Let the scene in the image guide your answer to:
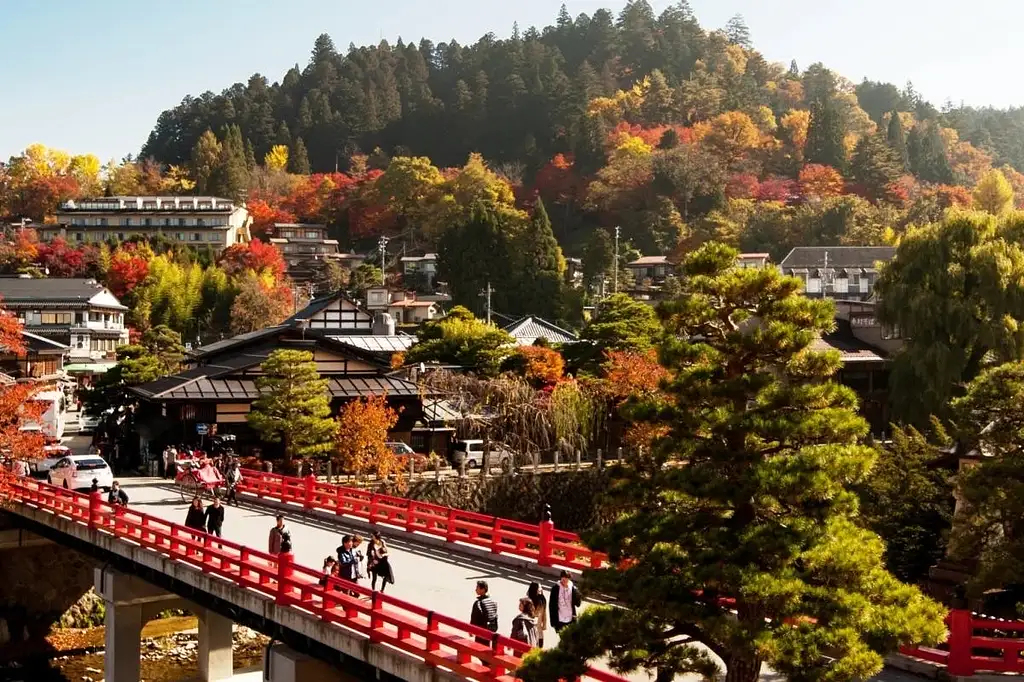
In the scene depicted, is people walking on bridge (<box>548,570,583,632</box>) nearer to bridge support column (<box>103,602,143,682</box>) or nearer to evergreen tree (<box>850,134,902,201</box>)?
bridge support column (<box>103,602,143,682</box>)

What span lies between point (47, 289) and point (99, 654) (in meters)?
47.8

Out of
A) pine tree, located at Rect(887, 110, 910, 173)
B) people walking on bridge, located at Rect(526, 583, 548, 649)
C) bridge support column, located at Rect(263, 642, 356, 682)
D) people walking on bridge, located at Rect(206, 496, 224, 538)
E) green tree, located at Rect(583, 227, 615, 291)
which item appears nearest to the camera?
people walking on bridge, located at Rect(526, 583, 548, 649)

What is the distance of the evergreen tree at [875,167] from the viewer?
338ft

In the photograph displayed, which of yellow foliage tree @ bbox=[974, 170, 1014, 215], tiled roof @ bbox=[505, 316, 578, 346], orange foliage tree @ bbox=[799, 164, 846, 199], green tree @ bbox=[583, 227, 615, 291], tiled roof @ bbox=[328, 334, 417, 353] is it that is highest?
orange foliage tree @ bbox=[799, 164, 846, 199]

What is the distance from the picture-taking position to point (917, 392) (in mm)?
39750

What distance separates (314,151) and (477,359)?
364 feet

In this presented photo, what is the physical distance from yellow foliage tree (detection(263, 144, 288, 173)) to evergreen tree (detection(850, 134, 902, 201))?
70552 millimetres

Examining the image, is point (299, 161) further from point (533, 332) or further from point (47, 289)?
point (533, 332)

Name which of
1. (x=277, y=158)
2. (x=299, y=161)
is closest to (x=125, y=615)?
(x=299, y=161)

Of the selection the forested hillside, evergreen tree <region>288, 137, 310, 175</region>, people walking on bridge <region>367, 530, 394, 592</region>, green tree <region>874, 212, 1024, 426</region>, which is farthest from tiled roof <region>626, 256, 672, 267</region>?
people walking on bridge <region>367, 530, 394, 592</region>

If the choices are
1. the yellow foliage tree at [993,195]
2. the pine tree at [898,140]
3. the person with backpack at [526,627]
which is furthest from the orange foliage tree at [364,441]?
the pine tree at [898,140]

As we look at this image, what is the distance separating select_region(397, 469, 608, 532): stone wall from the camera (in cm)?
3941

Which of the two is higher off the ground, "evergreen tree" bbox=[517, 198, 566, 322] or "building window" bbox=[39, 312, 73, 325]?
"evergreen tree" bbox=[517, 198, 566, 322]

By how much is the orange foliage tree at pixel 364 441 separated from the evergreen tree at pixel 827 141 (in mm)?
85492
